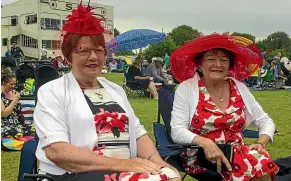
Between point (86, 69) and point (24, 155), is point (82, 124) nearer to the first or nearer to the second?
point (86, 69)

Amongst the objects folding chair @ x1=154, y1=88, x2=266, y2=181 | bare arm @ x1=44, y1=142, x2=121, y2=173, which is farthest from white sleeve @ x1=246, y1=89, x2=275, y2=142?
bare arm @ x1=44, y1=142, x2=121, y2=173

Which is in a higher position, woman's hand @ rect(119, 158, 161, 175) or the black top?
the black top

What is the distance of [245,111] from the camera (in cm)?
330

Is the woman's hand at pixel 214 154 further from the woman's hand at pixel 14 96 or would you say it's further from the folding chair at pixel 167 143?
the woman's hand at pixel 14 96

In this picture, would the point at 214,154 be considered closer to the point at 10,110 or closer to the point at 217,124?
the point at 217,124

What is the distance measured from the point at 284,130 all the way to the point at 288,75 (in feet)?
36.8

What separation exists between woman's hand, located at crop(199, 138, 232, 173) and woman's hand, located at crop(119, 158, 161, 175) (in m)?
0.76

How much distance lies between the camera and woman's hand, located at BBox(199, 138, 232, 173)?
2898mm

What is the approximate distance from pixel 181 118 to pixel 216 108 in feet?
0.88

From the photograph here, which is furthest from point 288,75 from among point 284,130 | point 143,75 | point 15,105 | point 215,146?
point 215,146

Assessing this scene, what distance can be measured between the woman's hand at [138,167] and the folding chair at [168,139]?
70cm

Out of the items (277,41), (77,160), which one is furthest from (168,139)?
(277,41)

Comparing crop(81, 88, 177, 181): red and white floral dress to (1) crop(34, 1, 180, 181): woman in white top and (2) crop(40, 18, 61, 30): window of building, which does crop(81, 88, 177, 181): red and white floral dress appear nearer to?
(1) crop(34, 1, 180, 181): woman in white top

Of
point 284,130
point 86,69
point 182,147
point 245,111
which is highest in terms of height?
point 86,69
